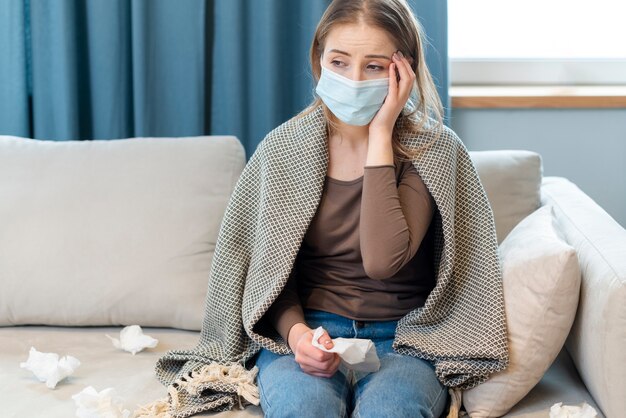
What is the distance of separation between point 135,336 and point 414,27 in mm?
851

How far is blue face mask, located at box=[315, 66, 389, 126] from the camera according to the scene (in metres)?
1.62

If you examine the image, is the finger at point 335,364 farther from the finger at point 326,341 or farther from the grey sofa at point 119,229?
the grey sofa at point 119,229

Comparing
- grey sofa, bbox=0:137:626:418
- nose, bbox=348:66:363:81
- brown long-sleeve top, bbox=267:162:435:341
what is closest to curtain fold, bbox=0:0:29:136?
grey sofa, bbox=0:137:626:418

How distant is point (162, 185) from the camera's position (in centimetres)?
209

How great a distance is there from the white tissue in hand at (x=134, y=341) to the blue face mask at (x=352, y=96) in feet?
2.10

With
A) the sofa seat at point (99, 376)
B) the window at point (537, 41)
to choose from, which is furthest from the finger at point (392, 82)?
the window at point (537, 41)

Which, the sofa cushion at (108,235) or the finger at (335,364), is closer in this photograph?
the finger at (335,364)

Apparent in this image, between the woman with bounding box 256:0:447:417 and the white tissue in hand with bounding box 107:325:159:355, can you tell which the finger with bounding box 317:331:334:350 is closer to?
the woman with bounding box 256:0:447:417

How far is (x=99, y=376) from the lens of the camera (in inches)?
71.4

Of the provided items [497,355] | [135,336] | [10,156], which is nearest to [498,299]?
[497,355]

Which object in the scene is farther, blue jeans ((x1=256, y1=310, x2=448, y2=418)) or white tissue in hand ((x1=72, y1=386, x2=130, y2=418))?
white tissue in hand ((x1=72, y1=386, x2=130, y2=418))

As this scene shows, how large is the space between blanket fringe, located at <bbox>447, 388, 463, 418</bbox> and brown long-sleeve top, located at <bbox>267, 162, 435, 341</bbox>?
0.57 feet

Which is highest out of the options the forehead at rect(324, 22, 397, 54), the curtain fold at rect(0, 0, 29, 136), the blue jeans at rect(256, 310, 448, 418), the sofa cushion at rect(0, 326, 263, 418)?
the forehead at rect(324, 22, 397, 54)

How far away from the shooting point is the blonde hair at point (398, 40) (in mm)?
1643
